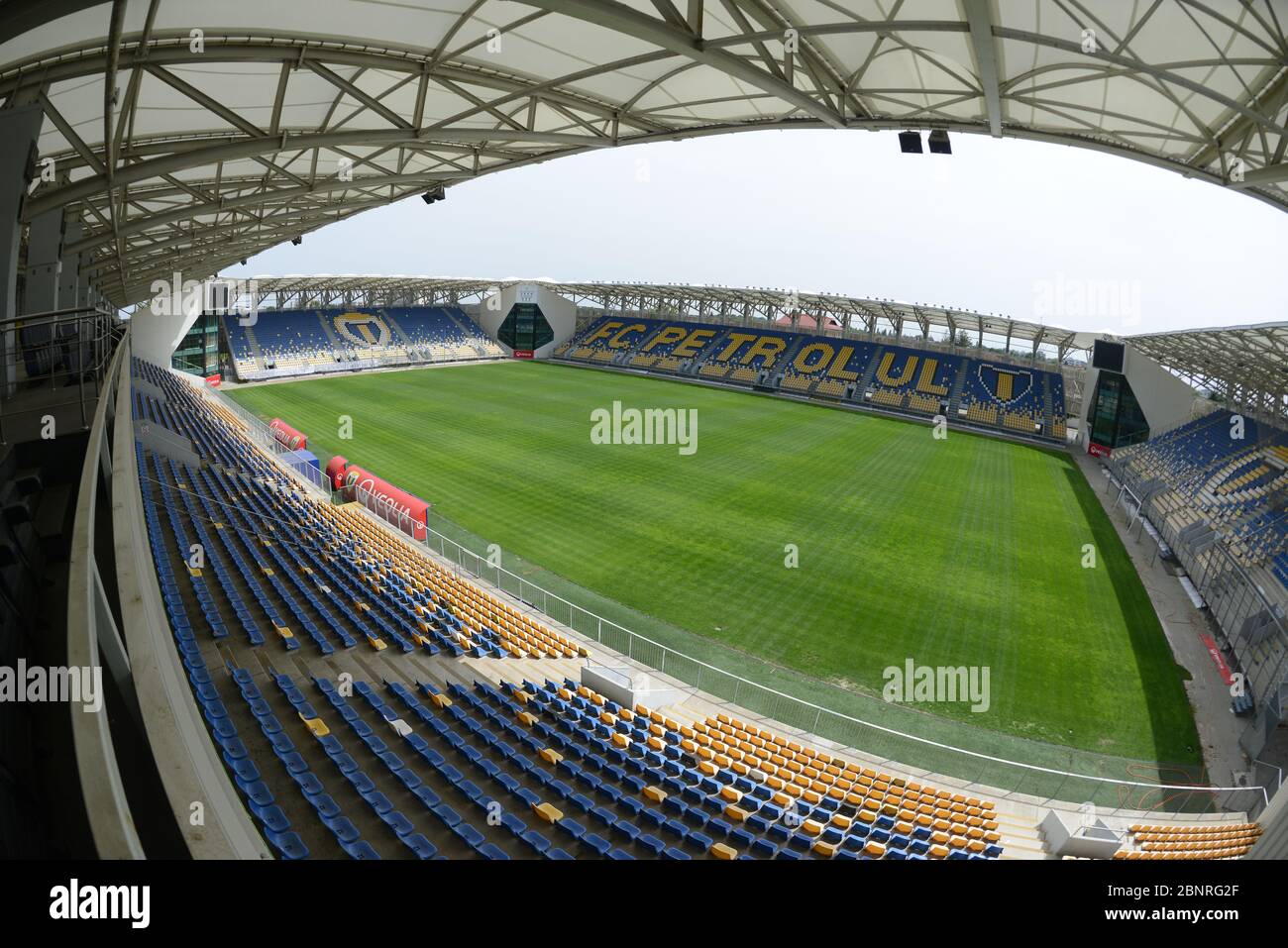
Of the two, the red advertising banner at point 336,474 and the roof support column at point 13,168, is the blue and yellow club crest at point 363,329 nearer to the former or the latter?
the red advertising banner at point 336,474

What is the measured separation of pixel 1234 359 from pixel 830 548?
66.1ft

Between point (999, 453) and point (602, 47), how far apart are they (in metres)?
34.1

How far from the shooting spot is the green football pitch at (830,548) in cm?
1420

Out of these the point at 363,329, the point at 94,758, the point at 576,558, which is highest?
the point at 363,329

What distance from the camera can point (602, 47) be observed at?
10.0 meters

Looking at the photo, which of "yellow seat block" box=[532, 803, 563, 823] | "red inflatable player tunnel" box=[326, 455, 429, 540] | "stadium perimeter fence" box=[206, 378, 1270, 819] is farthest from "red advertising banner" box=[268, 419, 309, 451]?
"yellow seat block" box=[532, 803, 563, 823]

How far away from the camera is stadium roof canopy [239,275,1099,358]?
45250 mm

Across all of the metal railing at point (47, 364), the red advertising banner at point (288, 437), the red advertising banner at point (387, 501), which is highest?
the metal railing at point (47, 364)

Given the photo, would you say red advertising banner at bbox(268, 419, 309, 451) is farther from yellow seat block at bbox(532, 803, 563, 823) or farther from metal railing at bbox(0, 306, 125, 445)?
yellow seat block at bbox(532, 803, 563, 823)

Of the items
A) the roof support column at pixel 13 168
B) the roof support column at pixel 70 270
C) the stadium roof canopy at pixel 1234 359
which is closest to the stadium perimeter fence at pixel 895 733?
the roof support column at pixel 70 270

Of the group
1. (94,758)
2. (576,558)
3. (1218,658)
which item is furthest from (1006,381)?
(94,758)

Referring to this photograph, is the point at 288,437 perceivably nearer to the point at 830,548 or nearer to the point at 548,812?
the point at 830,548

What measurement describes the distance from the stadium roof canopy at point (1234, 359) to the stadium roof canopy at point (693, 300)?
766 centimetres

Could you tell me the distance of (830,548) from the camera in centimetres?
2089
